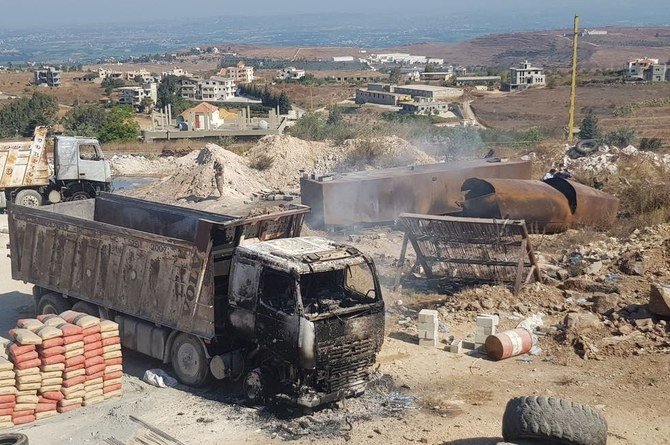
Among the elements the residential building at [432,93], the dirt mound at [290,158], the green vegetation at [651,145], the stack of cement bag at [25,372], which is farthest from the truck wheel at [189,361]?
the residential building at [432,93]

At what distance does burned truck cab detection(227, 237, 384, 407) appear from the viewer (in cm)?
892

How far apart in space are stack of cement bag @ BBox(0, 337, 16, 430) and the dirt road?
184mm

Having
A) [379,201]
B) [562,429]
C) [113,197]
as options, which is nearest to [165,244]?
[113,197]

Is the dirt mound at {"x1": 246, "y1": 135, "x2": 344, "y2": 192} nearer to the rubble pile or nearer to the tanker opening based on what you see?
the rubble pile

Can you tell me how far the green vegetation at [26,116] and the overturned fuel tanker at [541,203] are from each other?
125 ft

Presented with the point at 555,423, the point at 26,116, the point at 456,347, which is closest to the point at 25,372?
the point at 456,347

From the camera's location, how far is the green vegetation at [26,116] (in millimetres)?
52772

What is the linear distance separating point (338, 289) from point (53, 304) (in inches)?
194

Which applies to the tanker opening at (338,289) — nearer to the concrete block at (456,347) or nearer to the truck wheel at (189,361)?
the truck wheel at (189,361)

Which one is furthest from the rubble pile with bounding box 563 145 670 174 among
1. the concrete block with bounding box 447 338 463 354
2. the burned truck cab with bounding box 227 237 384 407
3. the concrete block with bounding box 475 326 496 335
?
the burned truck cab with bounding box 227 237 384 407

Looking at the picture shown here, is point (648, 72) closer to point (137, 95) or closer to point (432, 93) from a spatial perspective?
point (432, 93)

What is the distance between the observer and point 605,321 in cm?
1237

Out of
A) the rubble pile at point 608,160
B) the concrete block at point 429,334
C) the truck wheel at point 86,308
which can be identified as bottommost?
the concrete block at point 429,334

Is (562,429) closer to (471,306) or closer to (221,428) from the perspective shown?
(221,428)
